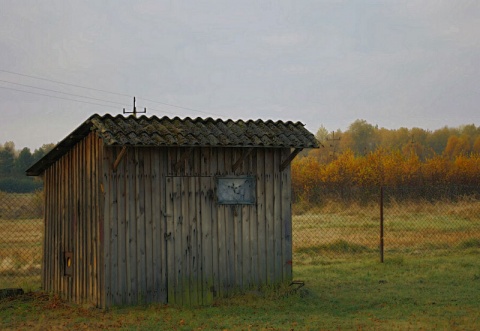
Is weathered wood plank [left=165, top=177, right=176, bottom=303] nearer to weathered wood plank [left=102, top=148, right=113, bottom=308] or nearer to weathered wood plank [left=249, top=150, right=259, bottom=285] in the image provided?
weathered wood plank [left=102, top=148, right=113, bottom=308]

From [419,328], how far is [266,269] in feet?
10.4

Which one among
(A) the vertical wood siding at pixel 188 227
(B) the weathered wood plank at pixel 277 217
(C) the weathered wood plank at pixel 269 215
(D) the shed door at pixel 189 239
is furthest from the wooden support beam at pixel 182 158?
(B) the weathered wood plank at pixel 277 217

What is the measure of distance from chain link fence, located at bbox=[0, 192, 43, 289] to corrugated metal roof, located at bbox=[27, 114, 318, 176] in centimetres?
333

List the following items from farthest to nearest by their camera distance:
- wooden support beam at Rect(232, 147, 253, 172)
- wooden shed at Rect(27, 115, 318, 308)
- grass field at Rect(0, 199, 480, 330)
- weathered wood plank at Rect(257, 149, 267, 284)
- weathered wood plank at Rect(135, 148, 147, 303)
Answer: weathered wood plank at Rect(257, 149, 267, 284), wooden support beam at Rect(232, 147, 253, 172), weathered wood plank at Rect(135, 148, 147, 303), wooden shed at Rect(27, 115, 318, 308), grass field at Rect(0, 199, 480, 330)

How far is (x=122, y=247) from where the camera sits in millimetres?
10312

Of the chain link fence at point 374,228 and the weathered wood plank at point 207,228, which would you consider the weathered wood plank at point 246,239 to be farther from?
the chain link fence at point 374,228

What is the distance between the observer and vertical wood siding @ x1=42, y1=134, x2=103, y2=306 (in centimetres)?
1046

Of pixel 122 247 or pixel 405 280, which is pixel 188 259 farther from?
pixel 405 280

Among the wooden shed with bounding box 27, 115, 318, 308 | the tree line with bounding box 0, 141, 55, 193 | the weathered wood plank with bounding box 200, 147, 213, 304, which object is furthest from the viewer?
the tree line with bounding box 0, 141, 55, 193

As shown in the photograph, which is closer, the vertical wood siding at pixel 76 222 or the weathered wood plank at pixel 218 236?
the vertical wood siding at pixel 76 222

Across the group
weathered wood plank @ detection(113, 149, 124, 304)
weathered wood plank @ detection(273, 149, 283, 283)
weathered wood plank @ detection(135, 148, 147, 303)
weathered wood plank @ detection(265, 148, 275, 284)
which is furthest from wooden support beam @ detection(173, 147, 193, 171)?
weathered wood plank @ detection(273, 149, 283, 283)

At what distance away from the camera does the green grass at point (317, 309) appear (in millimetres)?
9336

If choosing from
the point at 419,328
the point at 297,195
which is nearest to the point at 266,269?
the point at 419,328

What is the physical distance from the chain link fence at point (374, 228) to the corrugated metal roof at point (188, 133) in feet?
18.1
